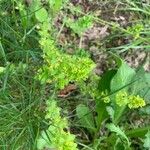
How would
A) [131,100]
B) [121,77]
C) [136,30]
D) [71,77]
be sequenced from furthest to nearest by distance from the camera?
[121,77], [136,30], [131,100], [71,77]

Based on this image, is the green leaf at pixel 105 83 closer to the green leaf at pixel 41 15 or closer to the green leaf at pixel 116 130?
the green leaf at pixel 116 130

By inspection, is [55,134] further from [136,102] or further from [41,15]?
[41,15]

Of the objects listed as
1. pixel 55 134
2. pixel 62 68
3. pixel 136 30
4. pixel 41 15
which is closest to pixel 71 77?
pixel 62 68

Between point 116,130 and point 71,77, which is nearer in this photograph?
point 71,77

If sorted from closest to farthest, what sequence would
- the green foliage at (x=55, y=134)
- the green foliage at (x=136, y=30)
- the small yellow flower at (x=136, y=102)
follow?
the green foliage at (x=55, y=134) < the small yellow flower at (x=136, y=102) < the green foliage at (x=136, y=30)

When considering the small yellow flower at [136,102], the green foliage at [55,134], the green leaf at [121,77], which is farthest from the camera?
the green leaf at [121,77]

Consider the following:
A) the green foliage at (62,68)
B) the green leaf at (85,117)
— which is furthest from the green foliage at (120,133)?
the green foliage at (62,68)

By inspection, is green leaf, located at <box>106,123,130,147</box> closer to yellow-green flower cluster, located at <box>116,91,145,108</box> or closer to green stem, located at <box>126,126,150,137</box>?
green stem, located at <box>126,126,150,137</box>

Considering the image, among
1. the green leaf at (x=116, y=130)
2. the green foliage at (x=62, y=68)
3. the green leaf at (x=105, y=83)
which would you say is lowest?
the green leaf at (x=116, y=130)

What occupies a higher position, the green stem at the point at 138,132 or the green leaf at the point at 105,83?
the green leaf at the point at 105,83
